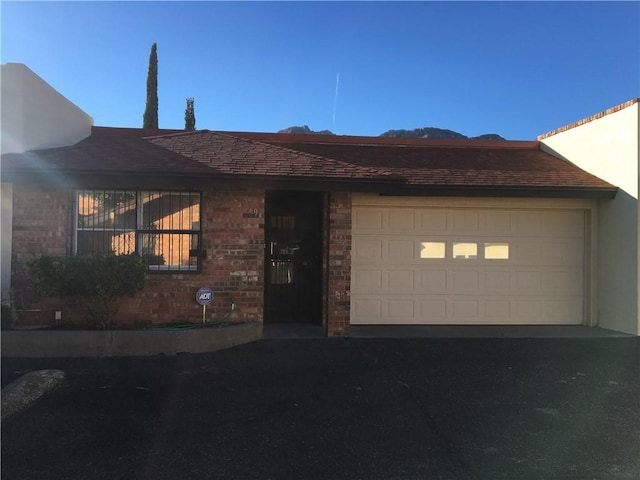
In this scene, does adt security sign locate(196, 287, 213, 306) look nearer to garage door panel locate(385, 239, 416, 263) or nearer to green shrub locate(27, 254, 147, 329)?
green shrub locate(27, 254, 147, 329)

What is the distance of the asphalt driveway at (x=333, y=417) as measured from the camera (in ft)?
12.8

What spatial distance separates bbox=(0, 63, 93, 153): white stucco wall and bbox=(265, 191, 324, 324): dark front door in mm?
4058

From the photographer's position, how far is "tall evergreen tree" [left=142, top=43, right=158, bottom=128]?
91.3 feet

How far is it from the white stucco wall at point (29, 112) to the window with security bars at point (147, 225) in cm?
147

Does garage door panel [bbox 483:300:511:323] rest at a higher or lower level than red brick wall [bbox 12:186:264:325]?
lower

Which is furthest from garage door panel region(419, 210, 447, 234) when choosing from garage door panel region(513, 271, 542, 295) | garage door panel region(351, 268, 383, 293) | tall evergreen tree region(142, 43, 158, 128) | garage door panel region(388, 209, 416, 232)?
tall evergreen tree region(142, 43, 158, 128)

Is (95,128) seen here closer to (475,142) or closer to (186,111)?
(475,142)

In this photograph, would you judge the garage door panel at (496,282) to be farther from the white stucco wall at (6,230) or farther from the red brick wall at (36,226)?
the white stucco wall at (6,230)

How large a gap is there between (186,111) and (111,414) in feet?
97.9

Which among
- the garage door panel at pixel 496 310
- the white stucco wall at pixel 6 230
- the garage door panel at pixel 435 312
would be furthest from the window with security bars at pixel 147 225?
the garage door panel at pixel 496 310

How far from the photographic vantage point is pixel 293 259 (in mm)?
9609

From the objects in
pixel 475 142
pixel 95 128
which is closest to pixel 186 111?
pixel 95 128

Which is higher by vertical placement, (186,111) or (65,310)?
(186,111)

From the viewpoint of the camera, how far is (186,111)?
32312mm
